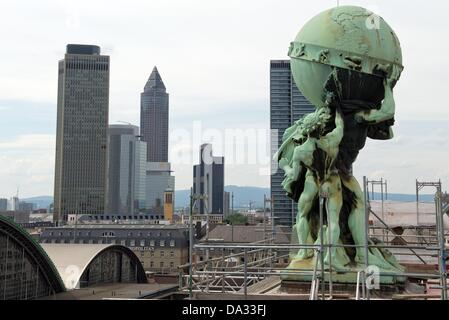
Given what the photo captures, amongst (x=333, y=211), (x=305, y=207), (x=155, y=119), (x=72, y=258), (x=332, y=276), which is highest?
(x=155, y=119)

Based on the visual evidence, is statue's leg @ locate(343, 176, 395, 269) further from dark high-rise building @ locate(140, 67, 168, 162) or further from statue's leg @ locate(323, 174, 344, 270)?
dark high-rise building @ locate(140, 67, 168, 162)

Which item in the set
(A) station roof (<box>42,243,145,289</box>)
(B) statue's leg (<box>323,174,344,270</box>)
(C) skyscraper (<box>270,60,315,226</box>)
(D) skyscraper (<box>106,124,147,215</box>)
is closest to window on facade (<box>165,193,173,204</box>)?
(D) skyscraper (<box>106,124,147,215</box>)

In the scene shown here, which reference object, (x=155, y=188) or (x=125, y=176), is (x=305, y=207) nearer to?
(x=155, y=188)

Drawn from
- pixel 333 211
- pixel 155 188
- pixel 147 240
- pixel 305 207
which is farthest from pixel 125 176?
pixel 333 211

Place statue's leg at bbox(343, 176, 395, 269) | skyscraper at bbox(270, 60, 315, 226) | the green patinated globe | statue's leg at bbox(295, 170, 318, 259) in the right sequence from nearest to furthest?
statue's leg at bbox(343, 176, 395, 269) → the green patinated globe → statue's leg at bbox(295, 170, 318, 259) → skyscraper at bbox(270, 60, 315, 226)

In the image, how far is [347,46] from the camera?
14656mm

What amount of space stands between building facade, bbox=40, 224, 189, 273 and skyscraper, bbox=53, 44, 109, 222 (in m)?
70.5

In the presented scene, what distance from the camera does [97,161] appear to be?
14412cm

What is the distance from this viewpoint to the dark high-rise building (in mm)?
123906

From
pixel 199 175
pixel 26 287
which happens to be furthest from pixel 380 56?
pixel 26 287

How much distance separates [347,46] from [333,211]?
15.3 feet

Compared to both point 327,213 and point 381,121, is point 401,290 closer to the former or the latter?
point 327,213

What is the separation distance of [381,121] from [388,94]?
2.61 ft
